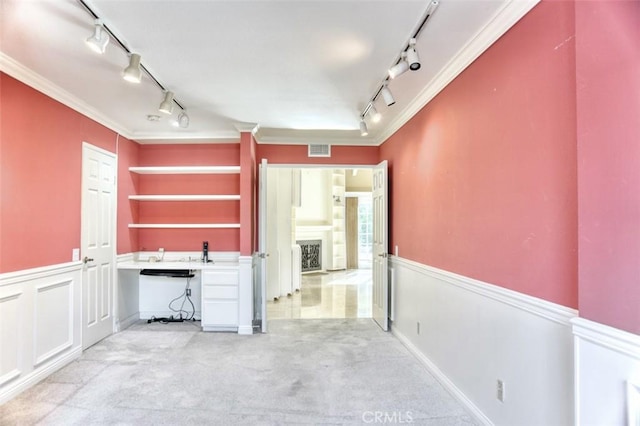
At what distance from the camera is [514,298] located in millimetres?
1797

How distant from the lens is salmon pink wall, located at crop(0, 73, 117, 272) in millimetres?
2492

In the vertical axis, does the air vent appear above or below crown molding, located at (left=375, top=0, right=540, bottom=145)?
below

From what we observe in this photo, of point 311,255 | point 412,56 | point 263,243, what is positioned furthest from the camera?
point 311,255

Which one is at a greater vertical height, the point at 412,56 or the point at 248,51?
the point at 248,51

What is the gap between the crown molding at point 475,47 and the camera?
1756mm

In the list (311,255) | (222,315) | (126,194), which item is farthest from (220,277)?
(311,255)

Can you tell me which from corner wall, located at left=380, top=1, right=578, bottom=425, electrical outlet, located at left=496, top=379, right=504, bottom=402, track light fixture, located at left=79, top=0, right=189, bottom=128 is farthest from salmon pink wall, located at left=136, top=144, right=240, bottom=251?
electrical outlet, located at left=496, top=379, right=504, bottom=402

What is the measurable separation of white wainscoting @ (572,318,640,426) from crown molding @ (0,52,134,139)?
12.9ft

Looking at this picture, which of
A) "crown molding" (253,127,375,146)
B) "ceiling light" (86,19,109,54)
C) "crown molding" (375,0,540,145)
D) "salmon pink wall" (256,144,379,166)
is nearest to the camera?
"crown molding" (375,0,540,145)

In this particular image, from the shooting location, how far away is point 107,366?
303 centimetres

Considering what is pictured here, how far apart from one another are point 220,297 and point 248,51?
9.59 ft

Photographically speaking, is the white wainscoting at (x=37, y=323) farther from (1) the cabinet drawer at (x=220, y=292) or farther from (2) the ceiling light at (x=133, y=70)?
(2) the ceiling light at (x=133, y=70)

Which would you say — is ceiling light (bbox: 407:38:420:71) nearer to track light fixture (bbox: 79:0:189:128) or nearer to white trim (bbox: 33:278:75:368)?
track light fixture (bbox: 79:0:189:128)

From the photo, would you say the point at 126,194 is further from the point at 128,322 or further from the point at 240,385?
the point at 240,385
